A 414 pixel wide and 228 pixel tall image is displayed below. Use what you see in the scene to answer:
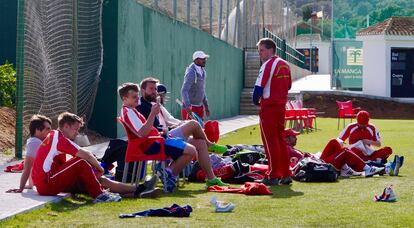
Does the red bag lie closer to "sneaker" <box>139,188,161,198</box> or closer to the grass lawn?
the grass lawn

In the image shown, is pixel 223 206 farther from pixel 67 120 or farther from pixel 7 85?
pixel 7 85

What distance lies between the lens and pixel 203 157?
11.8 m

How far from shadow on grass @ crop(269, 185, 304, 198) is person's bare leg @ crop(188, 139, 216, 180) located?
30.7 inches

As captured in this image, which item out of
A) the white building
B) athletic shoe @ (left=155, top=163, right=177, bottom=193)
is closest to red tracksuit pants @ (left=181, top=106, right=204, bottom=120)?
athletic shoe @ (left=155, top=163, right=177, bottom=193)

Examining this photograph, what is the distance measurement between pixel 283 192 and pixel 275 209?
6.04ft

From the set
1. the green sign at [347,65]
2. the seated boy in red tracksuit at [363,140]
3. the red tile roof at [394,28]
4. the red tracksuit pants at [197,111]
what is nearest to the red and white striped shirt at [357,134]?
the seated boy in red tracksuit at [363,140]

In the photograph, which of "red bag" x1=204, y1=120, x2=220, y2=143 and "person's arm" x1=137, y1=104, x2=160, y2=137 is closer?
"person's arm" x1=137, y1=104, x2=160, y2=137

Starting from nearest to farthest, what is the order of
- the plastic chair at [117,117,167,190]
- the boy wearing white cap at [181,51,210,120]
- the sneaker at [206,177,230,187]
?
the plastic chair at [117,117,167,190]
the sneaker at [206,177,230,187]
the boy wearing white cap at [181,51,210,120]

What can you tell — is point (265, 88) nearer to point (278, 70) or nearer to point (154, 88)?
point (278, 70)

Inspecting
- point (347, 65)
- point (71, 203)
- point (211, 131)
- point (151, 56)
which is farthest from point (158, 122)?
point (347, 65)

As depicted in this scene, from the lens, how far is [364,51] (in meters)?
51.9

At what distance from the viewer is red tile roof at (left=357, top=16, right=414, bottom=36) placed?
50.6m

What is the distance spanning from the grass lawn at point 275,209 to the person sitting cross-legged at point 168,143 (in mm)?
251

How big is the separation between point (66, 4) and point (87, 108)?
243cm
